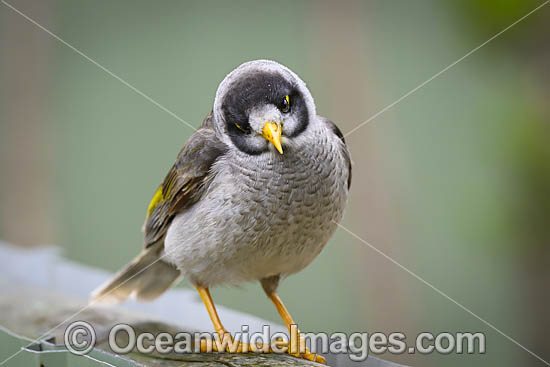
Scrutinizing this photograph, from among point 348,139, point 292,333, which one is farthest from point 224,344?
point 348,139

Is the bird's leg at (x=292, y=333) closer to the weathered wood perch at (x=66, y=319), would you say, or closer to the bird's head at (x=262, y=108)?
the weathered wood perch at (x=66, y=319)

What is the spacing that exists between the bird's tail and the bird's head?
904mm

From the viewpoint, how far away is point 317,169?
7.91 feet

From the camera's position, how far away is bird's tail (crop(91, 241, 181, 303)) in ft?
9.91

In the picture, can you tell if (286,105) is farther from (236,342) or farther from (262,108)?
(236,342)

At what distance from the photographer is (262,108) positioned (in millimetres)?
2141

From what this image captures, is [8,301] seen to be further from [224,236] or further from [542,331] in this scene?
[542,331]

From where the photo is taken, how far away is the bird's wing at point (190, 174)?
2.50 metres

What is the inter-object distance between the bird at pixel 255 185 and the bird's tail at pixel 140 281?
33 cm

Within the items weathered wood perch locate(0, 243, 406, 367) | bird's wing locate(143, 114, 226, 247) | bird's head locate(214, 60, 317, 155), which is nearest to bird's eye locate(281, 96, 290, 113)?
bird's head locate(214, 60, 317, 155)

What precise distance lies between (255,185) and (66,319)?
972mm

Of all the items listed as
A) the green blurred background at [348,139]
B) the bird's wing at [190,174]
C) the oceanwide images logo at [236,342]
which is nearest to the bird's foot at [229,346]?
the oceanwide images logo at [236,342]

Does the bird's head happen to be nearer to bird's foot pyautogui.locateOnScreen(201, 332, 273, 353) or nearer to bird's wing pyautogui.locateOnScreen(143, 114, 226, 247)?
bird's wing pyautogui.locateOnScreen(143, 114, 226, 247)

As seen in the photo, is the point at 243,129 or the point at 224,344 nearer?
the point at 243,129
